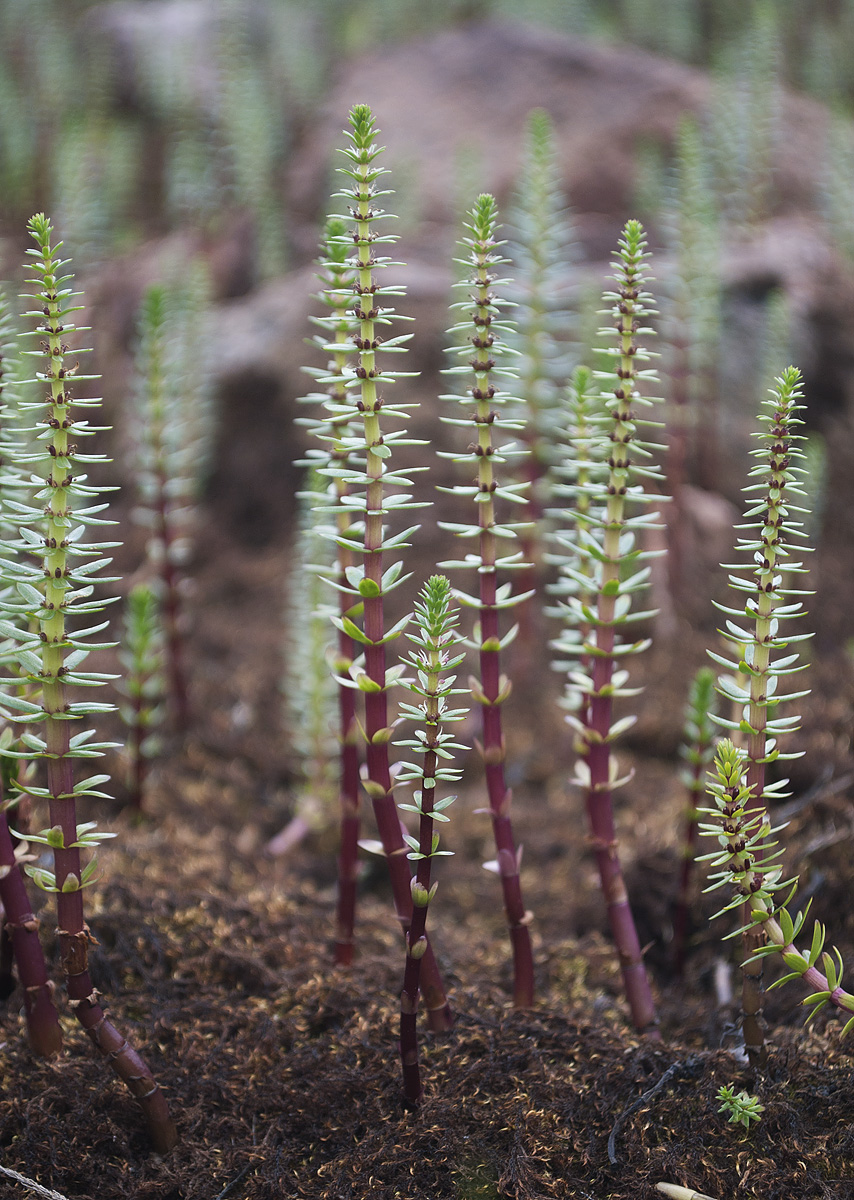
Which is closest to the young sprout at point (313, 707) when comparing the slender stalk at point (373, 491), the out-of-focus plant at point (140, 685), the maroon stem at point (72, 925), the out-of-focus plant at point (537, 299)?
the out-of-focus plant at point (140, 685)

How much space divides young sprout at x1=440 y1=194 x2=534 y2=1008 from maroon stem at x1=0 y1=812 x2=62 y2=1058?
3.51ft

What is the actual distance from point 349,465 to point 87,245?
5329 mm

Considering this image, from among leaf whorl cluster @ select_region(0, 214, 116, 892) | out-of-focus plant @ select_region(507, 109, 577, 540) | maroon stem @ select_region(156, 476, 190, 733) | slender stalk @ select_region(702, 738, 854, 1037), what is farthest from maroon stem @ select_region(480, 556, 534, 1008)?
maroon stem @ select_region(156, 476, 190, 733)

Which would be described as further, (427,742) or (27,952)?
(27,952)

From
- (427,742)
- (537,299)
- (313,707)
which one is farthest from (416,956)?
(537,299)

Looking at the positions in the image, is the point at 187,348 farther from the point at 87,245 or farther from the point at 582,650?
the point at 582,650

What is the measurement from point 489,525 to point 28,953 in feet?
4.61

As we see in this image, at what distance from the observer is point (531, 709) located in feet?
15.8

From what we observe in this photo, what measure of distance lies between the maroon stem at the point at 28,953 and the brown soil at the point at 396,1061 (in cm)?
7

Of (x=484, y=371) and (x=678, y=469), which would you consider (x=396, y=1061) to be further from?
(x=678, y=469)

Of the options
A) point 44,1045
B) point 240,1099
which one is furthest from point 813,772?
point 44,1045

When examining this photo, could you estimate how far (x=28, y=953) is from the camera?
79.4 inches

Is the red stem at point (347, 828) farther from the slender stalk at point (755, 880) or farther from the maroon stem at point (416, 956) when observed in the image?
the slender stalk at point (755, 880)

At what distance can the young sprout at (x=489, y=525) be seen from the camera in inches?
74.7
